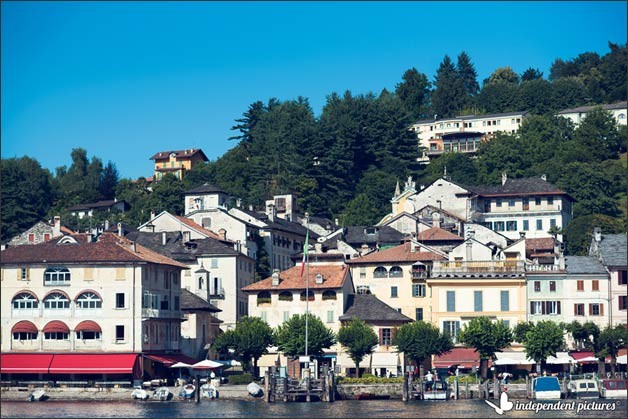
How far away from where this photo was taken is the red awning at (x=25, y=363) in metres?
89.8

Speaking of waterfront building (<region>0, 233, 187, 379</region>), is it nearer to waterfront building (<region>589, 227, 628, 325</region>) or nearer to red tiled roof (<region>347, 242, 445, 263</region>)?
red tiled roof (<region>347, 242, 445, 263</region>)

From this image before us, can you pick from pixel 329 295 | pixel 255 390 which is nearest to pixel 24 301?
pixel 255 390

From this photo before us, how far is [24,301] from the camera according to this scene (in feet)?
304

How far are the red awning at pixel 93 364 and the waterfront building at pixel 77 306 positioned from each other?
0.47 feet

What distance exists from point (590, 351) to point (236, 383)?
26.4 meters

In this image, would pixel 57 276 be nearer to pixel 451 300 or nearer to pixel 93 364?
pixel 93 364

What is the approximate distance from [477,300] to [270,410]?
89.9ft

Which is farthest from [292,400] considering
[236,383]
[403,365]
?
[403,365]

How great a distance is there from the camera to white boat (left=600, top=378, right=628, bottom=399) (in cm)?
8619

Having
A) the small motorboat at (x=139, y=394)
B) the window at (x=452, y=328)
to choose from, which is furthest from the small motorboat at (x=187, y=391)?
the window at (x=452, y=328)

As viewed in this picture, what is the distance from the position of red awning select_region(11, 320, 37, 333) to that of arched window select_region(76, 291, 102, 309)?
3.36m

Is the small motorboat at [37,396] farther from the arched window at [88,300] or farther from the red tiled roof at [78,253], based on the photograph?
the red tiled roof at [78,253]

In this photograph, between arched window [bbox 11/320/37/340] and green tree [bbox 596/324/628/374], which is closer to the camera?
arched window [bbox 11/320/37/340]

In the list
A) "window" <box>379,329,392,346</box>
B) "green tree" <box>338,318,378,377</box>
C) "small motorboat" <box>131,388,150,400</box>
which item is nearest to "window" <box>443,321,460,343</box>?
"window" <box>379,329,392,346</box>
